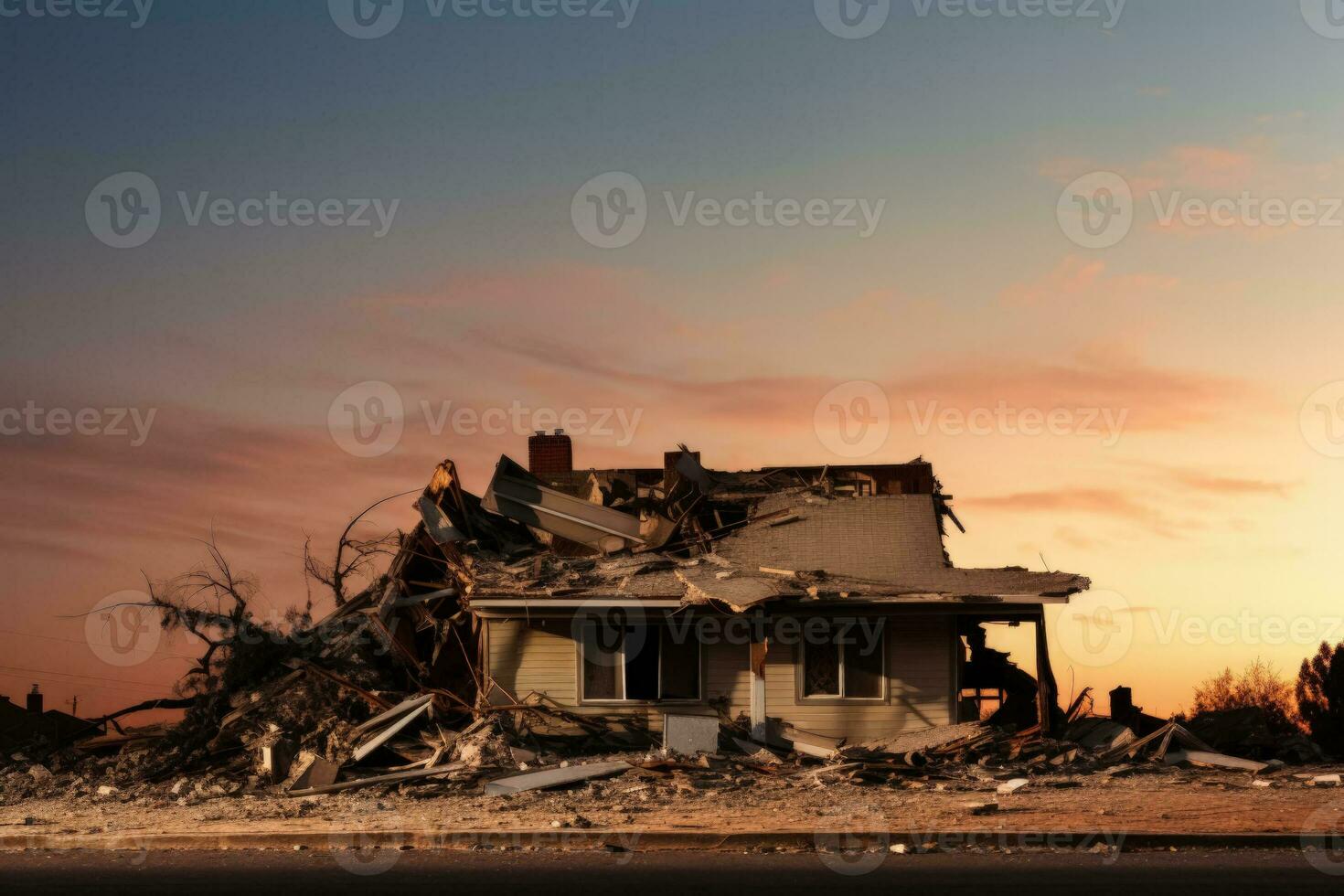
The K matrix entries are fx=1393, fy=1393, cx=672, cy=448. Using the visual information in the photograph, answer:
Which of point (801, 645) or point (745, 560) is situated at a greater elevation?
point (745, 560)

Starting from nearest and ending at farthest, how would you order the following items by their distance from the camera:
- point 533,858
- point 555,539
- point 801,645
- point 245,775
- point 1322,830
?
1. point 533,858
2. point 1322,830
3. point 245,775
4. point 801,645
5. point 555,539

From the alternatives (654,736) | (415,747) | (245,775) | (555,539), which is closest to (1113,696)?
(654,736)

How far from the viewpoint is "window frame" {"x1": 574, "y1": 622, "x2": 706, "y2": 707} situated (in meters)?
23.0

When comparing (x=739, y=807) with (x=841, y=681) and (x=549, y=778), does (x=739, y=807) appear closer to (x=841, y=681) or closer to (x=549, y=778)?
(x=549, y=778)

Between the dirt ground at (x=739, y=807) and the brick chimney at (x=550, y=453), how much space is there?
10.0m

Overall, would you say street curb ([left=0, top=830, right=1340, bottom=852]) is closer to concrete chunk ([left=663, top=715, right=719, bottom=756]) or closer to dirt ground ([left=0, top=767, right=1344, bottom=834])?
dirt ground ([left=0, top=767, right=1344, bottom=834])

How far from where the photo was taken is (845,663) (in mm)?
22953

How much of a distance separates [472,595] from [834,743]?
6.28m

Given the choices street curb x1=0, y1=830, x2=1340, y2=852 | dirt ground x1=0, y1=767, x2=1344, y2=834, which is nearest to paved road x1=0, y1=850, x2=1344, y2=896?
street curb x1=0, y1=830, x2=1340, y2=852

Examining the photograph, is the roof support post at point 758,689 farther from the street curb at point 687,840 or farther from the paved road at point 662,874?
the paved road at point 662,874

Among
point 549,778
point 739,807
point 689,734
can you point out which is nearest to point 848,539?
point 689,734

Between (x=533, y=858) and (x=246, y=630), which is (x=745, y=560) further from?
(x=533, y=858)

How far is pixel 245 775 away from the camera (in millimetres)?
21484

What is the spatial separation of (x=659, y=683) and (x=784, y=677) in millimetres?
2085
